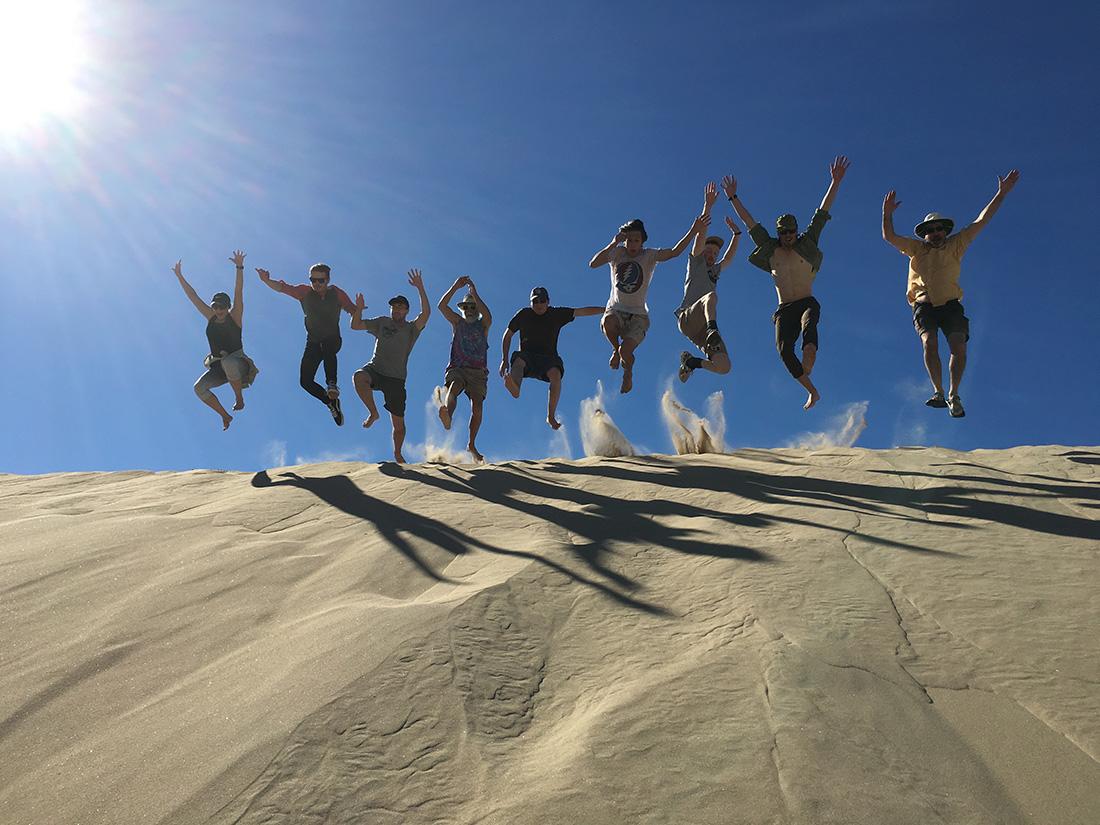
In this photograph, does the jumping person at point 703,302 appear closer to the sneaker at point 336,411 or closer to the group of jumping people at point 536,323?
the group of jumping people at point 536,323

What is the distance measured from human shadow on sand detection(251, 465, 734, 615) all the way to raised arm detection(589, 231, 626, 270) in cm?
337

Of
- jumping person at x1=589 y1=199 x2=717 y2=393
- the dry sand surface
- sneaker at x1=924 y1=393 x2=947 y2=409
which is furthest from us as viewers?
jumping person at x1=589 y1=199 x2=717 y2=393

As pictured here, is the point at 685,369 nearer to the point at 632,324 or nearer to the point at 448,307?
the point at 632,324

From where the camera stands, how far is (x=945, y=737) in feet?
4.68

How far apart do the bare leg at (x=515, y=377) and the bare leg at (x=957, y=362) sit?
12.2ft

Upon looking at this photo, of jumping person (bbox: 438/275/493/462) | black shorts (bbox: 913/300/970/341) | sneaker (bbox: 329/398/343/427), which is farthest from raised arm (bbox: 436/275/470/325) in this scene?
black shorts (bbox: 913/300/970/341)

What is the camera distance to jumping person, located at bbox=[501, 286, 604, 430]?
21.5 feet

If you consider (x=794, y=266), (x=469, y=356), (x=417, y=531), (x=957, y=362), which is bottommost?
(x=417, y=531)

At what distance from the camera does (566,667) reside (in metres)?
1.77

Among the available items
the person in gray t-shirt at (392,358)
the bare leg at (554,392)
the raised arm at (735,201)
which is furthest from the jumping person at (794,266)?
the person in gray t-shirt at (392,358)

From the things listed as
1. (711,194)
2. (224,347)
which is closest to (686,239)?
(711,194)

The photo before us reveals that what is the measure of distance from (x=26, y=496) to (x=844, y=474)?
5336 millimetres

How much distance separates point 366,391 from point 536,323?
181 centimetres

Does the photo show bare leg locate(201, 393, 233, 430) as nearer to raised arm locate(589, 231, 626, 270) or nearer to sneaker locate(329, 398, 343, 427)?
sneaker locate(329, 398, 343, 427)
